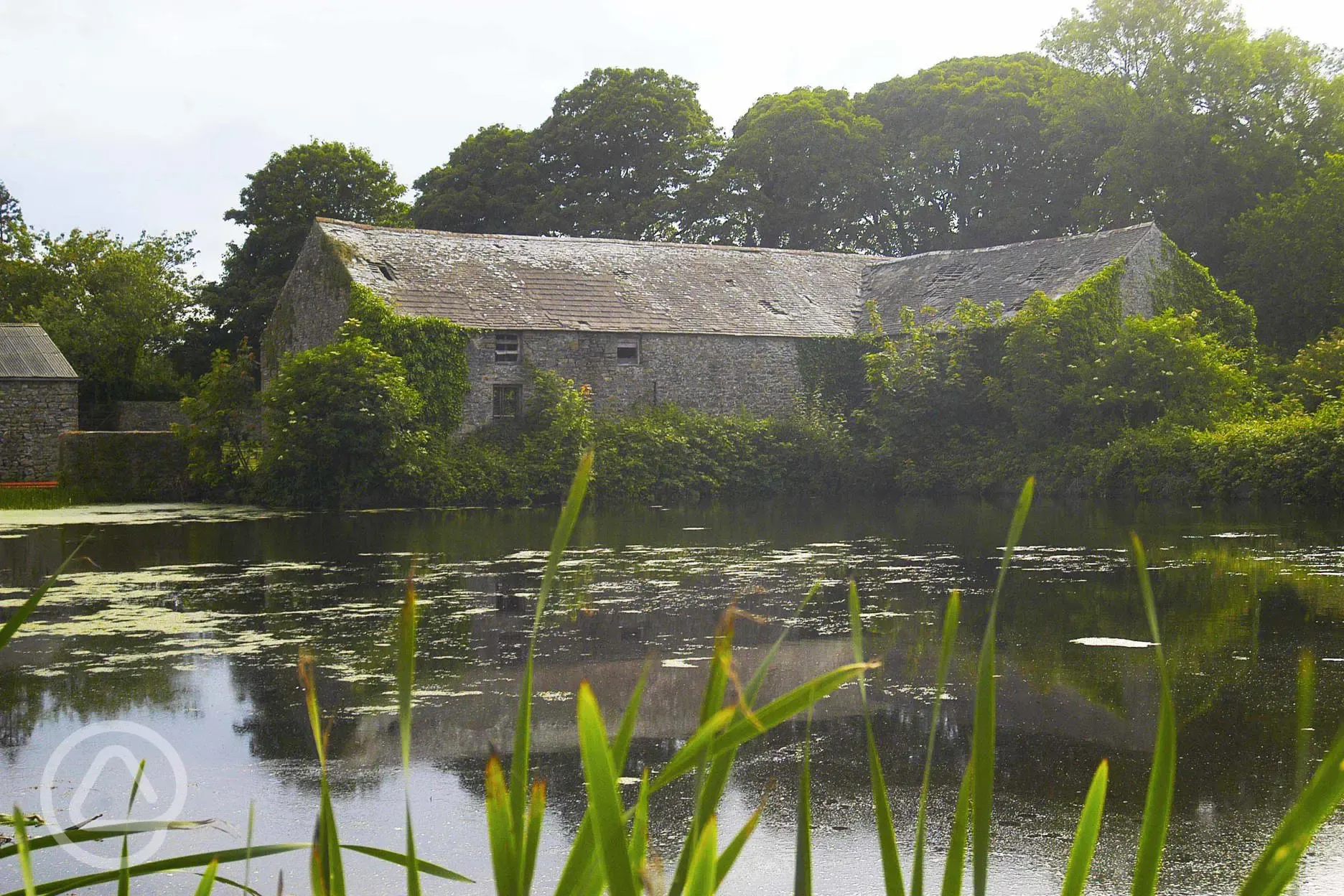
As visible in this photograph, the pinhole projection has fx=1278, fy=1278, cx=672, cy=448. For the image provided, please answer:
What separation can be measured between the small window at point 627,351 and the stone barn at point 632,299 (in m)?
0.03

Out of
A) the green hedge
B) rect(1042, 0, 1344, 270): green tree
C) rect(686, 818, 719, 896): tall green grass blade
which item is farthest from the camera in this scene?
rect(1042, 0, 1344, 270): green tree

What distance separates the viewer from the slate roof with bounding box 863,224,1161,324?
2797cm

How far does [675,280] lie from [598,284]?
7.12ft

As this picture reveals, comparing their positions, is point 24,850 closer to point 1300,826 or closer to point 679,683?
point 1300,826

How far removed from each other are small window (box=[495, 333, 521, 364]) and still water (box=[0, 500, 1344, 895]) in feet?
39.8

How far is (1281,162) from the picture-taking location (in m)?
34.8

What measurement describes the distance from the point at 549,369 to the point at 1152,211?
64.9 ft

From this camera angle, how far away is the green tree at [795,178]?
42281mm

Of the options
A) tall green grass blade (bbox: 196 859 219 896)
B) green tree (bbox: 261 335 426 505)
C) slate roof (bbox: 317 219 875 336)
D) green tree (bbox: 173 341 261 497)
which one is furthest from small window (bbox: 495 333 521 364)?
tall green grass blade (bbox: 196 859 219 896)

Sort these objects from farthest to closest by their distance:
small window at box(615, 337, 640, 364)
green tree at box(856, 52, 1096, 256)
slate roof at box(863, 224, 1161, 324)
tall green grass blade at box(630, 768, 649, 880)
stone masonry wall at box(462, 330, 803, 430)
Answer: green tree at box(856, 52, 1096, 256) < small window at box(615, 337, 640, 364) < slate roof at box(863, 224, 1161, 324) < stone masonry wall at box(462, 330, 803, 430) < tall green grass blade at box(630, 768, 649, 880)

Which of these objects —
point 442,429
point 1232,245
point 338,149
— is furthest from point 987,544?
point 338,149

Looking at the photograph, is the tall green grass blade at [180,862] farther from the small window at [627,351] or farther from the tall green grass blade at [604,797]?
the small window at [627,351]

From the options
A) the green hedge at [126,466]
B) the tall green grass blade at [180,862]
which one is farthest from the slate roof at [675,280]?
the tall green grass blade at [180,862]

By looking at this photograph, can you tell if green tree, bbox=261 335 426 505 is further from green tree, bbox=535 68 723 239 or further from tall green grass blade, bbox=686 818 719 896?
tall green grass blade, bbox=686 818 719 896
